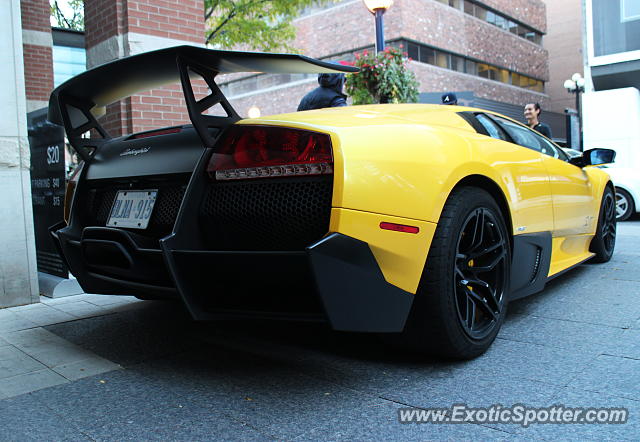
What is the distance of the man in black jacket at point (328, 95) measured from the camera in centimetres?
568

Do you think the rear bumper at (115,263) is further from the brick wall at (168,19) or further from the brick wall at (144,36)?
the brick wall at (168,19)

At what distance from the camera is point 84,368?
9.27 feet

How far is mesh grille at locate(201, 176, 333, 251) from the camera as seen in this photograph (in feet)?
7.36

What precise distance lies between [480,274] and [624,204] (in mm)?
8270

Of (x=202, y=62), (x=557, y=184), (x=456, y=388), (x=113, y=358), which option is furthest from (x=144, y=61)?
(x=557, y=184)

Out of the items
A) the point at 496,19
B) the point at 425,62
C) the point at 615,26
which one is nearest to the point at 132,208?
the point at 615,26

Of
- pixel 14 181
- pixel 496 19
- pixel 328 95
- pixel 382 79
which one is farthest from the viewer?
pixel 496 19

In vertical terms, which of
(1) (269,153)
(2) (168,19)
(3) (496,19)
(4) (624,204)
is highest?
(3) (496,19)

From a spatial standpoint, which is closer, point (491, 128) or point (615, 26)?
point (491, 128)

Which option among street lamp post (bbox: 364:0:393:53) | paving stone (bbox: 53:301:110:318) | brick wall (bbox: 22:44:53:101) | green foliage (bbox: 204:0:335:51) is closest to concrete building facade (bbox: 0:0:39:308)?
paving stone (bbox: 53:301:110:318)

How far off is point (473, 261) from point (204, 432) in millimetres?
1597

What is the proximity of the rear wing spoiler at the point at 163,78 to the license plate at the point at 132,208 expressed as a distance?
0.47 metres

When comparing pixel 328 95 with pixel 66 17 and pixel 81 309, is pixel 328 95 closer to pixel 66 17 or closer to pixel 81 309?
pixel 81 309

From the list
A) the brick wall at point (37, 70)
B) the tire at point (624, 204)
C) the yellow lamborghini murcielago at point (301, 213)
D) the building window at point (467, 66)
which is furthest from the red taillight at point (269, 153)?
the building window at point (467, 66)
